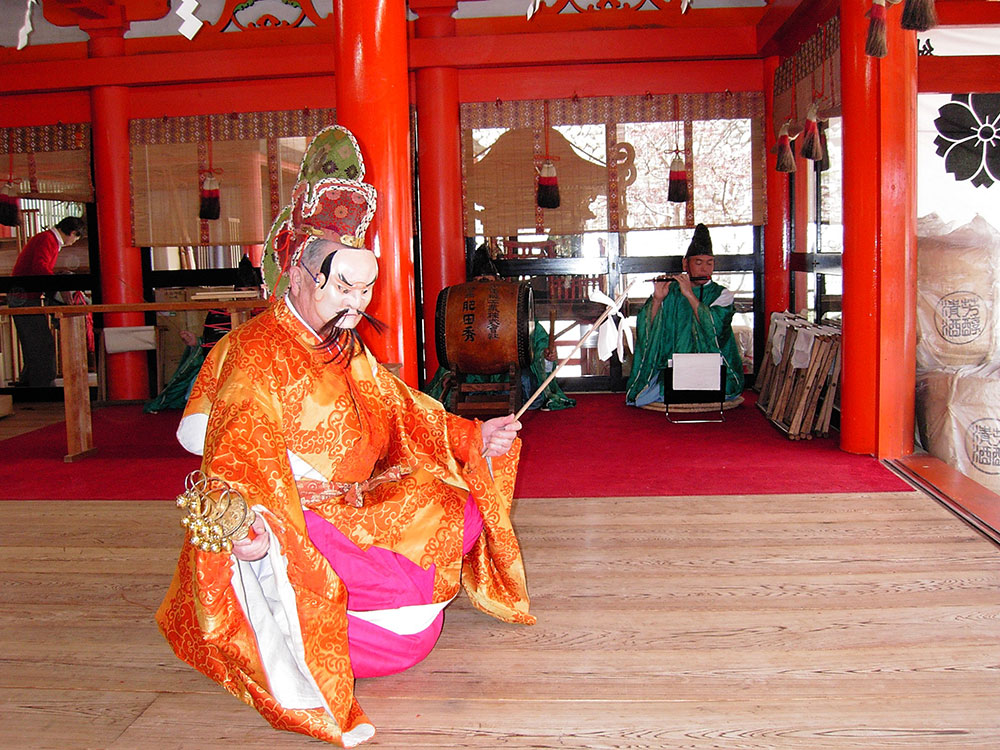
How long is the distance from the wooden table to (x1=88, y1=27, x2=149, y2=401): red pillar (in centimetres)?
186

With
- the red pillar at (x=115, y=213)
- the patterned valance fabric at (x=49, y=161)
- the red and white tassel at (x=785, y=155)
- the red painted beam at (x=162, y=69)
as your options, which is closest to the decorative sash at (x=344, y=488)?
the red and white tassel at (x=785, y=155)

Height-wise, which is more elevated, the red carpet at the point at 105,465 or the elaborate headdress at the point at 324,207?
the elaborate headdress at the point at 324,207

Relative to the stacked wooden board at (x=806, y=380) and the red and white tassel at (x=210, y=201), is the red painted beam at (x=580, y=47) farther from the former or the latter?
the stacked wooden board at (x=806, y=380)

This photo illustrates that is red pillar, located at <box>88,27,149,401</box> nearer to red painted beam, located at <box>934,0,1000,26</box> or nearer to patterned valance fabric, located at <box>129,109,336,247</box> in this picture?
patterned valance fabric, located at <box>129,109,336,247</box>

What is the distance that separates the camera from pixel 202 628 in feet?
5.58

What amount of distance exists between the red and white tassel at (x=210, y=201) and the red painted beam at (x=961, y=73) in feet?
14.8

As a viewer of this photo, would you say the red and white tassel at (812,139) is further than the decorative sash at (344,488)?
Yes

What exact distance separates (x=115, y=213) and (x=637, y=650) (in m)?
5.61

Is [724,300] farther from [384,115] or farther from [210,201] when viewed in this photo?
[210,201]

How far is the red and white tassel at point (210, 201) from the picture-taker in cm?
641

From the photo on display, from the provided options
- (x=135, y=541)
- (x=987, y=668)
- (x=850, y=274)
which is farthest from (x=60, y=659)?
(x=850, y=274)

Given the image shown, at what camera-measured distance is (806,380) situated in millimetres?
4734

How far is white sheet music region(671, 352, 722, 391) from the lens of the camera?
540 cm

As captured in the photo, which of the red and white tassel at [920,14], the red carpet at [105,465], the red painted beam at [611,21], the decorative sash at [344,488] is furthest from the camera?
the red painted beam at [611,21]
